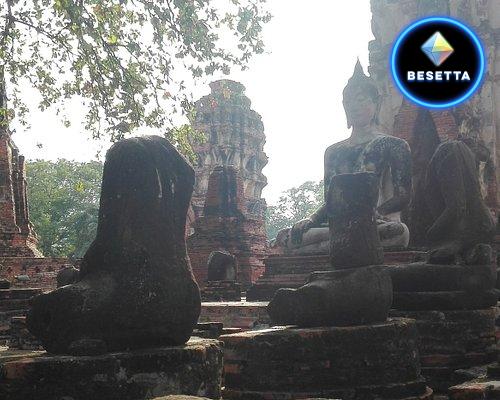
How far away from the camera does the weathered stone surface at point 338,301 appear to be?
12.7ft

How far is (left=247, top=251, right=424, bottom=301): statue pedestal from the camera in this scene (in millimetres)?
8062

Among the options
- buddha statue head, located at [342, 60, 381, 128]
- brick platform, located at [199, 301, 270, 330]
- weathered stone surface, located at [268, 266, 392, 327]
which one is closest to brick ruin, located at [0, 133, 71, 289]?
brick platform, located at [199, 301, 270, 330]

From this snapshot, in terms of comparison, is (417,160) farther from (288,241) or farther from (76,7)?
(76,7)

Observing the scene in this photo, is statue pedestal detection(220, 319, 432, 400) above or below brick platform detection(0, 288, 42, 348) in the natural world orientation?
below

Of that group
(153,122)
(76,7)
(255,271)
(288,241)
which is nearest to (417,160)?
(288,241)

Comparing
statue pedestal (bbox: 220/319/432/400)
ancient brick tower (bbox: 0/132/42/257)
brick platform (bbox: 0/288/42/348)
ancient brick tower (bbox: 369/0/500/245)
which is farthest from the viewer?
ancient brick tower (bbox: 0/132/42/257)

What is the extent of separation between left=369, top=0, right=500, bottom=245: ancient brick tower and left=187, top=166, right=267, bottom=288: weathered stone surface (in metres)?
4.27

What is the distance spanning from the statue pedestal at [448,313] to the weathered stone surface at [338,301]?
29.9 inches

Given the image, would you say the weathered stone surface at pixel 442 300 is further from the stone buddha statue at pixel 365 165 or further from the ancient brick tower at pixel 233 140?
the ancient brick tower at pixel 233 140

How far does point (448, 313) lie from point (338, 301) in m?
1.26

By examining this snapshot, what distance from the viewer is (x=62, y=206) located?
32812 mm

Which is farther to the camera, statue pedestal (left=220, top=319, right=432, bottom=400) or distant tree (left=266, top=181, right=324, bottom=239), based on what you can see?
distant tree (left=266, top=181, right=324, bottom=239)

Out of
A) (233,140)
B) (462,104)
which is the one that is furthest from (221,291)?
(233,140)

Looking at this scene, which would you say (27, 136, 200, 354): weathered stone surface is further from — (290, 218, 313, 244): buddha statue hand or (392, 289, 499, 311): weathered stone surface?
(290, 218, 313, 244): buddha statue hand
